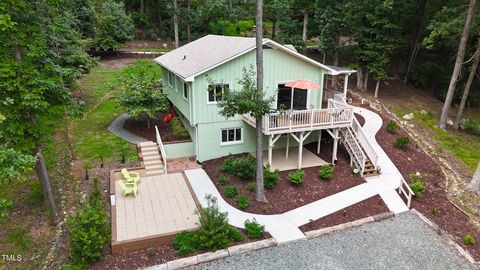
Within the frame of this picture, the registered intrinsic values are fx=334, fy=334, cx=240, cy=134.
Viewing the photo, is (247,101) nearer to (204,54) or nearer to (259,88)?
(259,88)

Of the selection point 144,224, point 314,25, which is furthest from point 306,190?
point 314,25

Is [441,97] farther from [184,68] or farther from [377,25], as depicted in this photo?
[184,68]

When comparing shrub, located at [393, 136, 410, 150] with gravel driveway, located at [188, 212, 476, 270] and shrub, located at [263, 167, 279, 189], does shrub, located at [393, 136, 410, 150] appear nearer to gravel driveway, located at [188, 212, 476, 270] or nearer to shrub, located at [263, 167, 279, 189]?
gravel driveway, located at [188, 212, 476, 270]

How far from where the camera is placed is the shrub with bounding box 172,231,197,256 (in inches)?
399

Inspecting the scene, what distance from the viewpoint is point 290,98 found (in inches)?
Answer: 706

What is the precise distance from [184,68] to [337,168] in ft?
30.0

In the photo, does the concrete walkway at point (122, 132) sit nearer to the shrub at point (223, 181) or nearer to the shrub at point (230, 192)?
the shrub at point (223, 181)

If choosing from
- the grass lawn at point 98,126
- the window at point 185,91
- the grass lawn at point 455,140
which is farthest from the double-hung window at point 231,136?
the grass lawn at point 455,140

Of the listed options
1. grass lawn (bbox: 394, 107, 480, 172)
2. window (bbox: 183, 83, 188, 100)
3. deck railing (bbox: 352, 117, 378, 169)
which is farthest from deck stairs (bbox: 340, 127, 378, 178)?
window (bbox: 183, 83, 188, 100)

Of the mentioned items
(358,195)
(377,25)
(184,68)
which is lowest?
(358,195)

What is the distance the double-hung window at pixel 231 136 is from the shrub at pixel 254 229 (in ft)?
20.8

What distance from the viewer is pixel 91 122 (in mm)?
20875

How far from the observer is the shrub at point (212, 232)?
10227 mm

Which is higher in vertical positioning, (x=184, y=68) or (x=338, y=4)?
(x=338, y=4)
